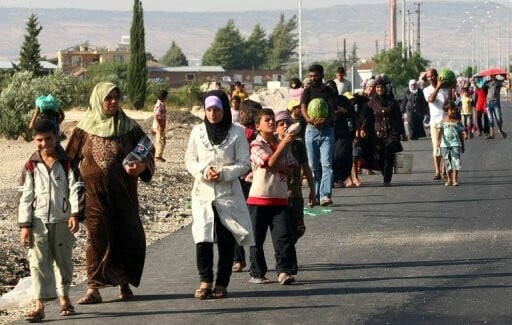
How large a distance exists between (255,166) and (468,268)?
2.09 metres

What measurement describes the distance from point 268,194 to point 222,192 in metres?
0.96

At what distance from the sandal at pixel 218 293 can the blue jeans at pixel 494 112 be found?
84.1ft

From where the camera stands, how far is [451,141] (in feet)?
71.5

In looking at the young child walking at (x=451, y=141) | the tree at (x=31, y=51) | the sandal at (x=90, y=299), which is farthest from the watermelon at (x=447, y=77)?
the tree at (x=31, y=51)

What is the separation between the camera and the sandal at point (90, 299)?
10930mm

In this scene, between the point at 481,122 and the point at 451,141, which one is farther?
the point at 481,122

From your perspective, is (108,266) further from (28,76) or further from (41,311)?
(28,76)

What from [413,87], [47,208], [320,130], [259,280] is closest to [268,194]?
[259,280]

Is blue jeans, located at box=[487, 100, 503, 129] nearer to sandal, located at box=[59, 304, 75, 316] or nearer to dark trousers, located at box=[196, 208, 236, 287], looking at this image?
dark trousers, located at box=[196, 208, 236, 287]

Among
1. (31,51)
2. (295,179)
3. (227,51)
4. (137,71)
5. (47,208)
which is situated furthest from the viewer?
(227,51)

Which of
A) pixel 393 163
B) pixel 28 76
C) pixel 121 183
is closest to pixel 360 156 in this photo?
pixel 393 163

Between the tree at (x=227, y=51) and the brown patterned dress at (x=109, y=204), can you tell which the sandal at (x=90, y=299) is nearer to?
the brown patterned dress at (x=109, y=204)

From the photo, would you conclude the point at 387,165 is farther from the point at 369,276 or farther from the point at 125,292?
the point at 125,292

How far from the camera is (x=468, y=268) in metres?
12.5
